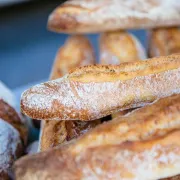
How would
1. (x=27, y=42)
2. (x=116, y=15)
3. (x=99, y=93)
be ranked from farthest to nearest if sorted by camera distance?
(x=27, y=42) → (x=116, y=15) → (x=99, y=93)

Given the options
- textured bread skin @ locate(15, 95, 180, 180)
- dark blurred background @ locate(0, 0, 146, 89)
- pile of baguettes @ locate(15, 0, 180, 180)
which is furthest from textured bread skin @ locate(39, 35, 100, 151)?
dark blurred background @ locate(0, 0, 146, 89)

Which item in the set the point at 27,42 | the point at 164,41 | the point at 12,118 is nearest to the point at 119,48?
the point at 164,41

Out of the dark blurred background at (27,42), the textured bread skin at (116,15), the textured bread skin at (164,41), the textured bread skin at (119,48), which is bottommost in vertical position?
the dark blurred background at (27,42)

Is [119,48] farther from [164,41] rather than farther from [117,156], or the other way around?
[117,156]

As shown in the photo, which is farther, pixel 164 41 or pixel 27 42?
pixel 27 42

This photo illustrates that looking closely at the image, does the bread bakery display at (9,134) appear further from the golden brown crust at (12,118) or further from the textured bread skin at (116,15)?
the textured bread skin at (116,15)

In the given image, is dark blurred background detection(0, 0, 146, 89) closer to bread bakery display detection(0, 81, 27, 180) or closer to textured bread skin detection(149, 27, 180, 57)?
textured bread skin detection(149, 27, 180, 57)

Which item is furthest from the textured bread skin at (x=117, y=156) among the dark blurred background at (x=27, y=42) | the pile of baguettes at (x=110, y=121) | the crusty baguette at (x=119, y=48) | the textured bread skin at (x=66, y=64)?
the dark blurred background at (x=27, y=42)
